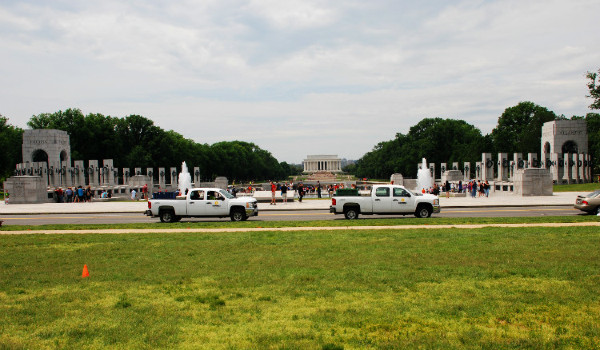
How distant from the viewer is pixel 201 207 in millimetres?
22359

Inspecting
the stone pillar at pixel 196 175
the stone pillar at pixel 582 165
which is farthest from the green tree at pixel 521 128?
the stone pillar at pixel 196 175

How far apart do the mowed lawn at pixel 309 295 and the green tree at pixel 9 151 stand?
252 ft

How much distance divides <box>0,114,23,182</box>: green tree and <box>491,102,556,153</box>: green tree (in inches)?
3431

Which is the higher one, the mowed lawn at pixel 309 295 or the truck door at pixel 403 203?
the truck door at pixel 403 203

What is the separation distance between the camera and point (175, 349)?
586 cm

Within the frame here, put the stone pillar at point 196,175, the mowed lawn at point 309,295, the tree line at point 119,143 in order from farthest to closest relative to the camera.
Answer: the tree line at point 119,143, the stone pillar at point 196,175, the mowed lawn at point 309,295

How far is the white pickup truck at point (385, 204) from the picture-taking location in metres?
22.1

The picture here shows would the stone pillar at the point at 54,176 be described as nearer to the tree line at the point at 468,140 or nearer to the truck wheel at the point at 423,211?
the truck wheel at the point at 423,211

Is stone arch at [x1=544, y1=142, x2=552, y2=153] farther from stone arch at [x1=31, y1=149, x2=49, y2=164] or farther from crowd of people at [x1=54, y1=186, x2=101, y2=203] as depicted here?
stone arch at [x1=31, y1=149, x2=49, y2=164]

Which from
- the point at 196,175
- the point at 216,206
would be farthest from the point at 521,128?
the point at 216,206

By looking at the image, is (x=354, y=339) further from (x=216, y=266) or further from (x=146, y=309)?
(x=216, y=266)

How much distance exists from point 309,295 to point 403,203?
15.0m

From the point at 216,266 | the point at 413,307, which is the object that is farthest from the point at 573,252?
the point at 216,266

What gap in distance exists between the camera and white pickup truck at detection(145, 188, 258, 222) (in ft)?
72.9
